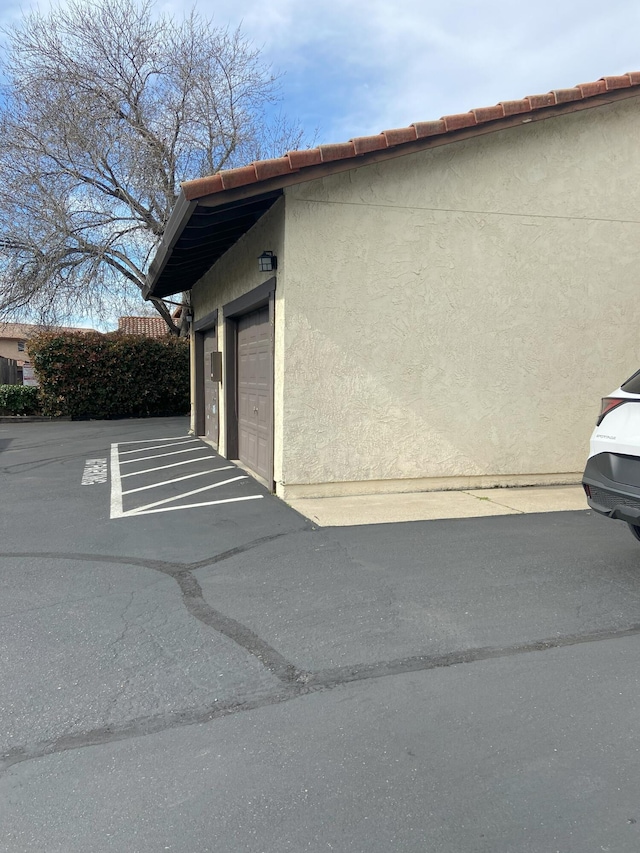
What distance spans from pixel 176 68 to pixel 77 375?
10.2 meters

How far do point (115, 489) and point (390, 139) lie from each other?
18.6 ft

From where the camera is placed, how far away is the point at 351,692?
315 centimetres

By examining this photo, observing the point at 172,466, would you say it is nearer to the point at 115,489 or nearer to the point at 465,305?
the point at 115,489

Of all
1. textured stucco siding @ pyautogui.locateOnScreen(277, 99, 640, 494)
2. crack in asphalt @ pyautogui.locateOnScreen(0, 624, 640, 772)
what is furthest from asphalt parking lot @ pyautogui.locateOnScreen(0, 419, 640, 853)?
textured stucco siding @ pyautogui.locateOnScreen(277, 99, 640, 494)

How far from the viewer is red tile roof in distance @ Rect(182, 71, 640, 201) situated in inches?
247

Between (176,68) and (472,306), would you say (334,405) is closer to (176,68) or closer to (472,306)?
(472,306)

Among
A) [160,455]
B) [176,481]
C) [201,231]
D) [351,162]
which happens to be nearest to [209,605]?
[176,481]

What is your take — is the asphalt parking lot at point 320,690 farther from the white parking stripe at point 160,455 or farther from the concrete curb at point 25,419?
the concrete curb at point 25,419

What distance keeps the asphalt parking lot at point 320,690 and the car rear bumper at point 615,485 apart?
23.9 inches

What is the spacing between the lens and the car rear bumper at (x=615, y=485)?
13.8 ft

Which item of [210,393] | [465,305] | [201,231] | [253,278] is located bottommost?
[210,393]

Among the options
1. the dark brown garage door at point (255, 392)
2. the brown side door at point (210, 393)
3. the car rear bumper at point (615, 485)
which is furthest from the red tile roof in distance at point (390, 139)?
the brown side door at point (210, 393)

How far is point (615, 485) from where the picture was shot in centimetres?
437

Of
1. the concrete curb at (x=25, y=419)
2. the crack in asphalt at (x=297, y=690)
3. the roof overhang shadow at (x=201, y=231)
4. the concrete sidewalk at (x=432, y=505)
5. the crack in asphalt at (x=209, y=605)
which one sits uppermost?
the roof overhang shadow at (x=201, y=231)
